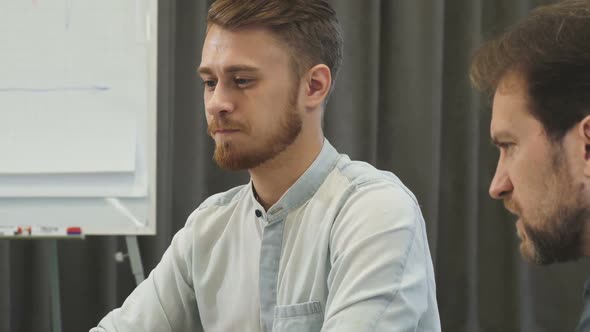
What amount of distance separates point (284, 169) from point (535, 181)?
561 millimetres

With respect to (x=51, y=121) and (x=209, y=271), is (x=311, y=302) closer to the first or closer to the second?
(x=209, y=271)

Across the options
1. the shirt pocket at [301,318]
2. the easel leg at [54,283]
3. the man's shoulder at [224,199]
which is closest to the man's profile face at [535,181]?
the shirt pocket at [301,318]

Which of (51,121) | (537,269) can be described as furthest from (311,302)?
(537,269)

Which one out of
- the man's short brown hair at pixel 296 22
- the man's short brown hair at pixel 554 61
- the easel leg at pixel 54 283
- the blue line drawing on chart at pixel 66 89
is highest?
the man's short brown hair at pixel 296 22

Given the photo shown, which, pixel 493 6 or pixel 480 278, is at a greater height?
pixel 493 6

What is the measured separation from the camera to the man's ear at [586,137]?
891mm

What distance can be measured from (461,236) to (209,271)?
1739 mm

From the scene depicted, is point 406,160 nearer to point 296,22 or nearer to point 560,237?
point 296,22

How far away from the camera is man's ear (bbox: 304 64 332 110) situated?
1.43 metres

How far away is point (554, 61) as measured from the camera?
907mm

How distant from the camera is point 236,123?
1367mm

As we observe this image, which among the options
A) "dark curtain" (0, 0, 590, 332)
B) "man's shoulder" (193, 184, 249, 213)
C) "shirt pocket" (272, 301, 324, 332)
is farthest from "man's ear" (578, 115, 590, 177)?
"dark curtain" (0, 0, 590, 332)

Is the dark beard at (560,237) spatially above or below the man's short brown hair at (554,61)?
below

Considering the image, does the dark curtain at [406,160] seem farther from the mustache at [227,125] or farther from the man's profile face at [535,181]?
the man's profile face at [535,181]
